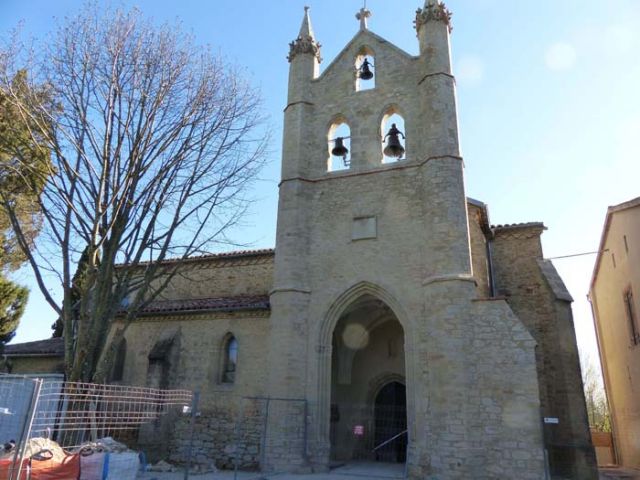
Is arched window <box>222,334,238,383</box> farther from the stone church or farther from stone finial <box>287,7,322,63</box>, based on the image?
stone finial <box>287,7,322,63</box>

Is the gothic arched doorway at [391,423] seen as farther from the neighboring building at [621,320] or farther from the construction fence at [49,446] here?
the neighboring building at [621,320]

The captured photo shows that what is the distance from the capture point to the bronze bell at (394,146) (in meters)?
14.9

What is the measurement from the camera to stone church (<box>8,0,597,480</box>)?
1162cm

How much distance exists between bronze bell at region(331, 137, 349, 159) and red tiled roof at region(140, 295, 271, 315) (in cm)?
502

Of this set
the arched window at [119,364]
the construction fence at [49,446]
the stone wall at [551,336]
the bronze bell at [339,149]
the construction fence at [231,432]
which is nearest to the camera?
the construction fence at [49,446]

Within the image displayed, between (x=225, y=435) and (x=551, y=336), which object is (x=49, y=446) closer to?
(x=225, y=435)

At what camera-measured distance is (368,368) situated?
628 inches

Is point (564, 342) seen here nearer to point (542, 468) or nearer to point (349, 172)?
point (542, 468)

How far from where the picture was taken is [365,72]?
16.6 m

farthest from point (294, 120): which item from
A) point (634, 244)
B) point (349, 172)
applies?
point (634, 244)

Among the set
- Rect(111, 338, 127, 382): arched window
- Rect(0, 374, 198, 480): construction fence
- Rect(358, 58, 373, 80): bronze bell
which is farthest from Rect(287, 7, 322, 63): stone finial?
Rect(0, 374, 198, 480): construction fence

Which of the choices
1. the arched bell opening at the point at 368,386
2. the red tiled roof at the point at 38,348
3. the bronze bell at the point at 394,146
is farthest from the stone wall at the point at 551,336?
the red tiled roof at the point at 38,348

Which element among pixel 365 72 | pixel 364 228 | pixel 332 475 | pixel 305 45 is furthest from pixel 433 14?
pixel 332 475

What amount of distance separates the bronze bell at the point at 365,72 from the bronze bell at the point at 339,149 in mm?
2516
